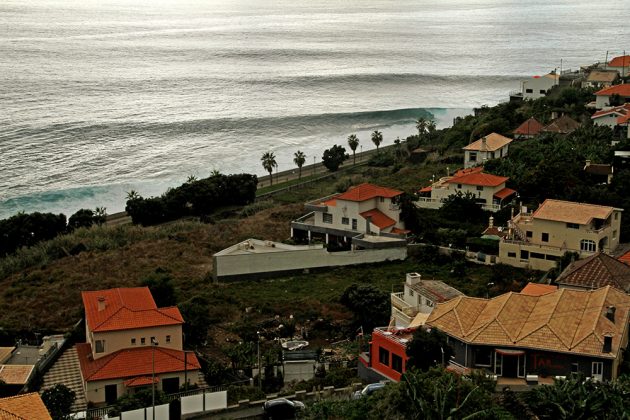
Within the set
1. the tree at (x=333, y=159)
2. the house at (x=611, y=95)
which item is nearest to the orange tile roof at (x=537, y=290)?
the house at (x=611, y=95)

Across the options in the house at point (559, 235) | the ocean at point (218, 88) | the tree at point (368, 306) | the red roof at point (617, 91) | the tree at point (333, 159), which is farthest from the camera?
the ocean at point (218, 88)

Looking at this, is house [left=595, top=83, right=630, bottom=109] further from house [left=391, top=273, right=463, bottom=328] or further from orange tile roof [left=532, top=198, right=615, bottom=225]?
house [left=391, top=273, right=463, bottom=328]

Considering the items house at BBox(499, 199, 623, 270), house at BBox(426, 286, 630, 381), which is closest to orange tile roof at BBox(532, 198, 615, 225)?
house at BBox(499, 199, 623, 270)

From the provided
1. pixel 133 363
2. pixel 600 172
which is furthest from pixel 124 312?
pixel 600 172

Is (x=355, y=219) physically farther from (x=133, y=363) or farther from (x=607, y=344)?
(x=607, y=344)

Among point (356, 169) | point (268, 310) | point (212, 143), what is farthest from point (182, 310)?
point (212, 143)

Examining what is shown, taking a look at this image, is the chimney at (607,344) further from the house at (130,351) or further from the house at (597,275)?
the house at (130,351)
